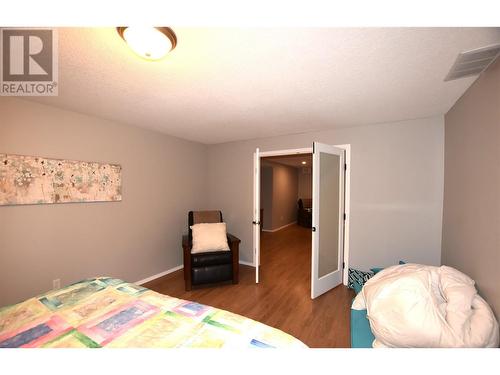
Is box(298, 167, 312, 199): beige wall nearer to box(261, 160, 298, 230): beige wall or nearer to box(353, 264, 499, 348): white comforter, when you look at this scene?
box(261, 160, 298, 230): beige wall

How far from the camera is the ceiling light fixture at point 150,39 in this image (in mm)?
1013

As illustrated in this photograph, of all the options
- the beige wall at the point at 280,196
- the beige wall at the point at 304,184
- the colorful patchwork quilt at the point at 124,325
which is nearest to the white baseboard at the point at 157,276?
the colorful patchwork quilt at the point at 124,325

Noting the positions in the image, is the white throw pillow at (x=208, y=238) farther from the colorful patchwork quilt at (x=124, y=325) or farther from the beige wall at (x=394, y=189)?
the beige wall at (x=394, y=189)

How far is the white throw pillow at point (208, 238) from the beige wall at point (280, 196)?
10.9ft

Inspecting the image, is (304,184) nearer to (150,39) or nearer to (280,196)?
(280,196)

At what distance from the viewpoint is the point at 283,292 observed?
8.60 feet

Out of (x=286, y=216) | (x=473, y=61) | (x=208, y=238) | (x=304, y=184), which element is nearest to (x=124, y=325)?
(x=208, y=238)

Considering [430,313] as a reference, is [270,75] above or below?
above

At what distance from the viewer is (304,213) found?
280 inches

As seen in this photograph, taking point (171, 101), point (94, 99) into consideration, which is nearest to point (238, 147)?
point (171, 101)

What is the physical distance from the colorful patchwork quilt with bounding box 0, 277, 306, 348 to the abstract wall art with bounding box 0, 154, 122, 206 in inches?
48.0

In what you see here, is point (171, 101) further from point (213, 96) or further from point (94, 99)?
point (94, 99)

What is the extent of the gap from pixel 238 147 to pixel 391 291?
9.96 feet

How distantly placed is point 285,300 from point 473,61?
272 centimetres
